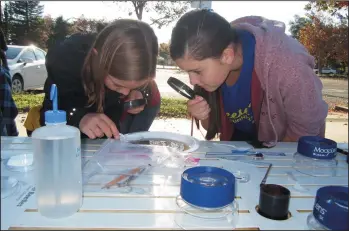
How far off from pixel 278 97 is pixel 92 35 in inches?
39.5

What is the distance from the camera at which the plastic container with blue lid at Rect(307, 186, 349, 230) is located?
61cm

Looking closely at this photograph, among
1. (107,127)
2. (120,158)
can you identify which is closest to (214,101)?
(107,127)

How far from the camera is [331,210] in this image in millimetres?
621

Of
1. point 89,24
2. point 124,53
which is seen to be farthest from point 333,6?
point 89,24

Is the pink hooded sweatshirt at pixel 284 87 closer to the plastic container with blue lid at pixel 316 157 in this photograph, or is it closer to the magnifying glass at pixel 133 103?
the plastic container with blue lid at pixel 316 157

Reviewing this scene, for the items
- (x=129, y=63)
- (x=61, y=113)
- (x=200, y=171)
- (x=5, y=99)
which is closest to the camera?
(x=61, y=113)

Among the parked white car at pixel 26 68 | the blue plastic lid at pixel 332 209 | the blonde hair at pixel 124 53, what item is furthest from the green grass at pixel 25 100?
the blue plastic lid at pixel 332 209

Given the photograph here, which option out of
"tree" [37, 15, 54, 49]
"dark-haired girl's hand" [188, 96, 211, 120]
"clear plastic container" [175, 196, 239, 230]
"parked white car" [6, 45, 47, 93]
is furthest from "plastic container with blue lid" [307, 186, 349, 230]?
"parked white car" [6, 45, 47, 93]

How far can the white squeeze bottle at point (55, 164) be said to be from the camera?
68cm

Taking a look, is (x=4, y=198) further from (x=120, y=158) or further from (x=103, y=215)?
(x=120, y=158)

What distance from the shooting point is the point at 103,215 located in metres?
0.71

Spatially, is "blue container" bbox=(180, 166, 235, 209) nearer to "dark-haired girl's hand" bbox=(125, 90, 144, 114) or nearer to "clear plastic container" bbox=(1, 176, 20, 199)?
"clear plastic container" bbox=(1, 176, 20, 199)

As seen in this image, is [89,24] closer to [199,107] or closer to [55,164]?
[199,107]

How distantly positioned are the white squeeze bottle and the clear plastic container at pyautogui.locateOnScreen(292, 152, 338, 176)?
2.41 feet
